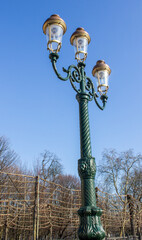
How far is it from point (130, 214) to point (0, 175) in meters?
9.22

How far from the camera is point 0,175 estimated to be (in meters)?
14.3

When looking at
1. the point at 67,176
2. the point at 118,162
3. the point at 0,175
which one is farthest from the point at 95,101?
the point at 67,176

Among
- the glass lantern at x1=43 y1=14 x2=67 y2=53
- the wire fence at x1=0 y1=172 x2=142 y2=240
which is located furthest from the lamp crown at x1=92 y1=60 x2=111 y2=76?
the wire fence at x1=0 y1=172 x2=142 y2=240

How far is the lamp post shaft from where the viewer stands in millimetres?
2519

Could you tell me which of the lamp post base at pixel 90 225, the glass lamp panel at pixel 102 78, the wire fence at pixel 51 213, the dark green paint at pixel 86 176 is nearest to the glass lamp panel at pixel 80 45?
the dark green paint at pixel 86 176

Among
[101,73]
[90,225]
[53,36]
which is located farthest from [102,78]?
[90,225]

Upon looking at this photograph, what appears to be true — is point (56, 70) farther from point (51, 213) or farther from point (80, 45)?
point (51, 213)

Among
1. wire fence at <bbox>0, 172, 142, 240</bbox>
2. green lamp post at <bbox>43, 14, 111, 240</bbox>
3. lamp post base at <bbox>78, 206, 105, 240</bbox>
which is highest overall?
green lamp post at <bbox>43, 14, 111, 240</bbox>

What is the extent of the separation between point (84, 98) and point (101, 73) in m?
1.28

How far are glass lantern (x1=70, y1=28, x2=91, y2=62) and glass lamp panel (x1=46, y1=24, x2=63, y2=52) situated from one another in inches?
19.1

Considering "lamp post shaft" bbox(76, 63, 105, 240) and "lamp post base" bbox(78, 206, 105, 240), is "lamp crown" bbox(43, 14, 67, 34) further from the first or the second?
"lamp post base" bbox(78, 206, 105, 240)

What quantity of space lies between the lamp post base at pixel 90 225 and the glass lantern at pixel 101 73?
2.80 meters

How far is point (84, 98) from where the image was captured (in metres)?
3.50

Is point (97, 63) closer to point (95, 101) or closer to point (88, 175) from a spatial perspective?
point (95, 101)
